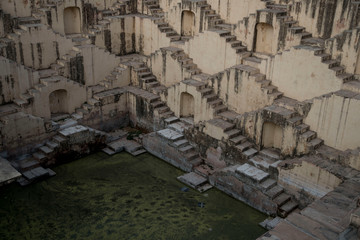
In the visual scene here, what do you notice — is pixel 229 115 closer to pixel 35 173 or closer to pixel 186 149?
pixel 186 149

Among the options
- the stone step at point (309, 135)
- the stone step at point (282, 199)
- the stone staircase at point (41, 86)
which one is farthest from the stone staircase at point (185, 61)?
the stone step at point (282, 199)

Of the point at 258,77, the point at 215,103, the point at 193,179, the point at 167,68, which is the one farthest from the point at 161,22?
the point at 193,179

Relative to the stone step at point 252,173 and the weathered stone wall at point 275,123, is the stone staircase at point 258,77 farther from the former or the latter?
the stone step at point 252,173

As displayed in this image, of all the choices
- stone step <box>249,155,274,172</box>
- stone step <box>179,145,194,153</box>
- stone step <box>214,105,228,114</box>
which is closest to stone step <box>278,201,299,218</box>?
stone step <box>249,155,274,172</box>

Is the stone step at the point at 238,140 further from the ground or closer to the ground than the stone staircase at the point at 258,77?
closer to the ground

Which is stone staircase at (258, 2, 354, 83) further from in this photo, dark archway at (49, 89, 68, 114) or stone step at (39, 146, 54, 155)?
stone step at (39, 146, 54, 155)

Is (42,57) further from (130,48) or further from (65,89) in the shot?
(130,48)
